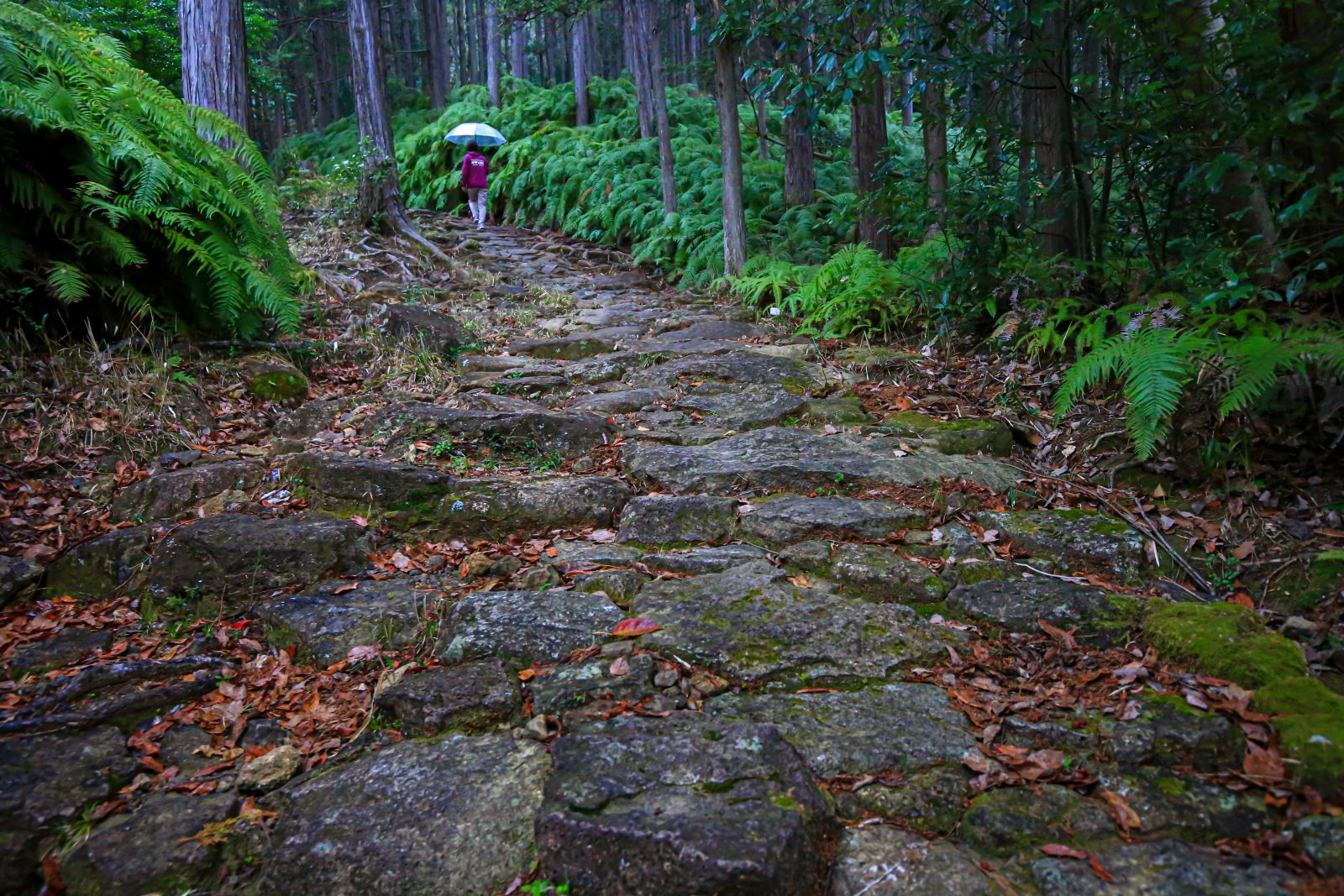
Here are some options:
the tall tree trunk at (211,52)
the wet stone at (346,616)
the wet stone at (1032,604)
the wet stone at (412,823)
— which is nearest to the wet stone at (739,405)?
the wet stone at (1032,604)

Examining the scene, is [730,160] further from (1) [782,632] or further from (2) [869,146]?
(1) [782,632]

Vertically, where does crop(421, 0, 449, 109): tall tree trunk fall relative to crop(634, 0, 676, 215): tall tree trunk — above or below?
above

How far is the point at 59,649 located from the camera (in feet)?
9.16

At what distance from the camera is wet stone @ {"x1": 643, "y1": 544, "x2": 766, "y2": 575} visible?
3354 mm

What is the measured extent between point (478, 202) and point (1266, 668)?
14.9 metres

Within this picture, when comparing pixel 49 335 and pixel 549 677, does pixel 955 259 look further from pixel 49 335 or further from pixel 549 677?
pixel 49 335

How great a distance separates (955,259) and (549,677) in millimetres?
4539

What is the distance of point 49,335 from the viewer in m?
4.59

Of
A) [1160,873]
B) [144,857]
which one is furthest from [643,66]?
[1160,873]

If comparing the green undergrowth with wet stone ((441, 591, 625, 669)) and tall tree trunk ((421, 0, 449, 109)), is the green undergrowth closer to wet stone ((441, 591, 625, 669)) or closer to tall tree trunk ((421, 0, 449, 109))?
wet stone ((441, 591, 625, 669))

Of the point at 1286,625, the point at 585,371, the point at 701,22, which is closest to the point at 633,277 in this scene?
the point at 701,22

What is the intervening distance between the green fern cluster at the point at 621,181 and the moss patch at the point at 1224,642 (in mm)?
4792

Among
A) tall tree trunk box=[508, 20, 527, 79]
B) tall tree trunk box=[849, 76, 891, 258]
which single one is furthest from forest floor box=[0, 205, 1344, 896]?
tall tree trunk box=[508, 20, 527, 79]

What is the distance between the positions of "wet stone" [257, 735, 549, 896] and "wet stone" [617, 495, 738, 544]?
1486 millimetres
